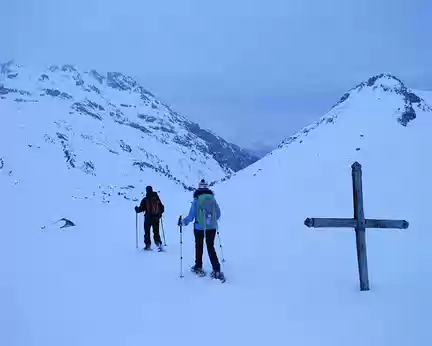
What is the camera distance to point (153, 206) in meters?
13.9

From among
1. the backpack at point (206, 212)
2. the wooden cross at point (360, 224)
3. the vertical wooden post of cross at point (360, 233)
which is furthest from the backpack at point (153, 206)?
the vertical wooden post of cross at point (360, 233)

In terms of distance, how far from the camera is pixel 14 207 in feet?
79.7

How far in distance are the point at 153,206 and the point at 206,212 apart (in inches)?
185

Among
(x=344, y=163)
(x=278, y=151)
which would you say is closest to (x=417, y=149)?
(x=344, y=163)

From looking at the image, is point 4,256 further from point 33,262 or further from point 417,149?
point 417,149

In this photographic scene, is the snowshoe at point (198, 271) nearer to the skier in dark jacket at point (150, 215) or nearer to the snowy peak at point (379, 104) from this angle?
the skier in dark jacket at point (150, 215)

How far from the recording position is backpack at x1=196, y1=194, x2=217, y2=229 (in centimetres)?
954

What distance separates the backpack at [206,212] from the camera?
954 centimetres

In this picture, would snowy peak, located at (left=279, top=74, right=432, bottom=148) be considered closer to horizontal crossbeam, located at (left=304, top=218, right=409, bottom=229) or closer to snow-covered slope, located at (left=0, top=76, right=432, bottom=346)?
snow-covered slope, located at (left=0, top=76, right=432, bottom=346)

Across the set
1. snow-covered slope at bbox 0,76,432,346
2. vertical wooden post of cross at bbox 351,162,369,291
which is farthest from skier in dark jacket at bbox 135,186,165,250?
vertical wooden post of cross at bbox 351,162,369,291

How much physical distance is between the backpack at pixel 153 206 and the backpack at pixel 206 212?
4.42m

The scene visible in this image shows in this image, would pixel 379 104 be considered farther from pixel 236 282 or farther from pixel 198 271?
pixel 236 282

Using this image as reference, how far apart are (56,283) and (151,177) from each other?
74.8 meters

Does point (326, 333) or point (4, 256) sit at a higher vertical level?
point (4, 256)
